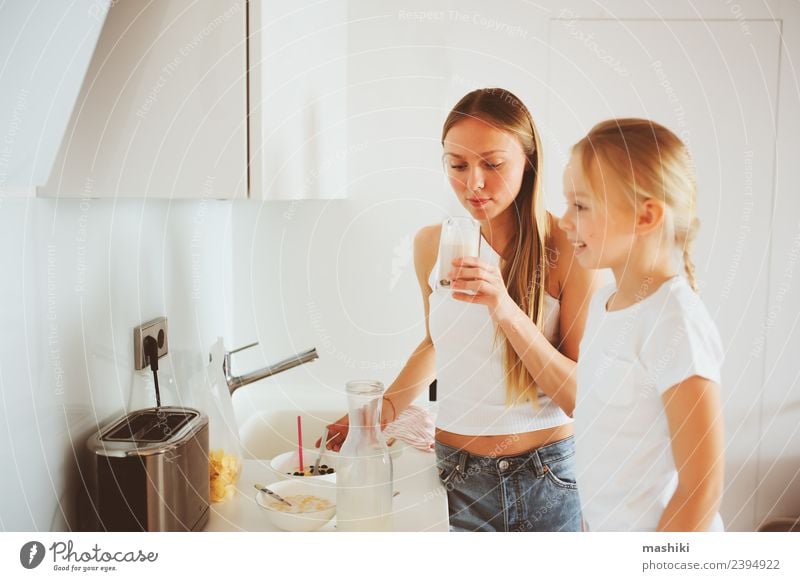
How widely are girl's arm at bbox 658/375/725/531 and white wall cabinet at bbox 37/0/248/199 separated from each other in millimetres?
429

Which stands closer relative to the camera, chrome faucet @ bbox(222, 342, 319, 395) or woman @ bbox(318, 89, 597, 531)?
woman @ bbox(318, 89, 597, 531)

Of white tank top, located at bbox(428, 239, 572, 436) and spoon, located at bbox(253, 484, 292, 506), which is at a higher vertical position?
white tank top, located at bbox(428, 239, 572, 436)

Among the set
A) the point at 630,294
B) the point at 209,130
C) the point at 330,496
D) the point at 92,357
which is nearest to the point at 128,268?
the point at 92,357

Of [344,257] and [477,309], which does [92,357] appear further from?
[477,309]

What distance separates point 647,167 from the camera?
58 centimetres

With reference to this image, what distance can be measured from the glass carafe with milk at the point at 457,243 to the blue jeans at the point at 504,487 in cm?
23

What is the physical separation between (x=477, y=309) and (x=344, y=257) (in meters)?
0.17

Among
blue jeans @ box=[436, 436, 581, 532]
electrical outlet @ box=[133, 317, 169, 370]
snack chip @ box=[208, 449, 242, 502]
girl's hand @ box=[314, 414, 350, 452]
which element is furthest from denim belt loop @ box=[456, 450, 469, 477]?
electrical outlet @ box=[133, 317, 169, 370]

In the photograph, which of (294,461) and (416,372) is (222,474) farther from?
(416,372)

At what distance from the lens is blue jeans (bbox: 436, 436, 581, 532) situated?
72 cm

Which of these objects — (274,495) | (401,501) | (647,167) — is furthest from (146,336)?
(647,167)

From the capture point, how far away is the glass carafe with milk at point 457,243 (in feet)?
2.11

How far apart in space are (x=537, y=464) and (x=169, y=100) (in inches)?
21.6

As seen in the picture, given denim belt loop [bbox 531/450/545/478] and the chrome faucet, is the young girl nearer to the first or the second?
denim belt loop [bbox 531/450/545/478]
